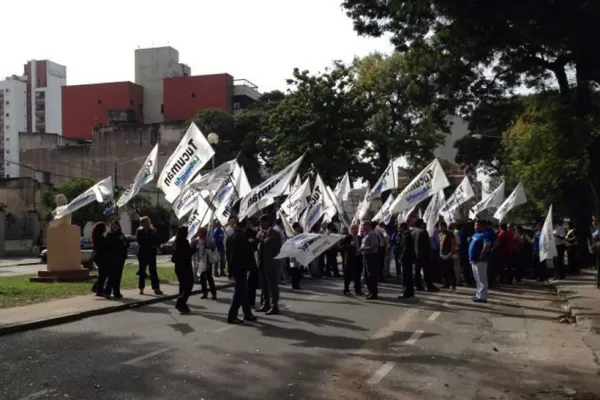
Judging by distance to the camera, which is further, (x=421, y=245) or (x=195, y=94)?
(x=195, y=94)

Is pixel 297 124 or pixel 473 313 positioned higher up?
pixel 297 124

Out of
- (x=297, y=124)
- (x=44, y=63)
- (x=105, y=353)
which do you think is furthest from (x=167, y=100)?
(x=105, y=353)

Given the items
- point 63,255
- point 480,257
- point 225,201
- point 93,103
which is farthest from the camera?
point 93,103

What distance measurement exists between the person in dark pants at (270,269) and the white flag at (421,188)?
5582mm

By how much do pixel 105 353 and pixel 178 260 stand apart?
4106 mm

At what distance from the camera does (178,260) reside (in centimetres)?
1279

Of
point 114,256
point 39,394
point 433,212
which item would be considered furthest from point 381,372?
point 433,212

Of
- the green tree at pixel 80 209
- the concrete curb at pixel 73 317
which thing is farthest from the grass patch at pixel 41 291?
the green tree at pixel 80 209

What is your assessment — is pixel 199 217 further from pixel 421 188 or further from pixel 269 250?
pixel 421 188

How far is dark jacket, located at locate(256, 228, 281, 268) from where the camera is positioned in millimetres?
12508


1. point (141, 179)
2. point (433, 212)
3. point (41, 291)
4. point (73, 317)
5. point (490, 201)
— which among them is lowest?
point (73, 317)

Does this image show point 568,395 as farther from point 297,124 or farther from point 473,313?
point 297,124

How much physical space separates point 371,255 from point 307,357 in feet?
21.2

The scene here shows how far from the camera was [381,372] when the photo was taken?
772 cm
